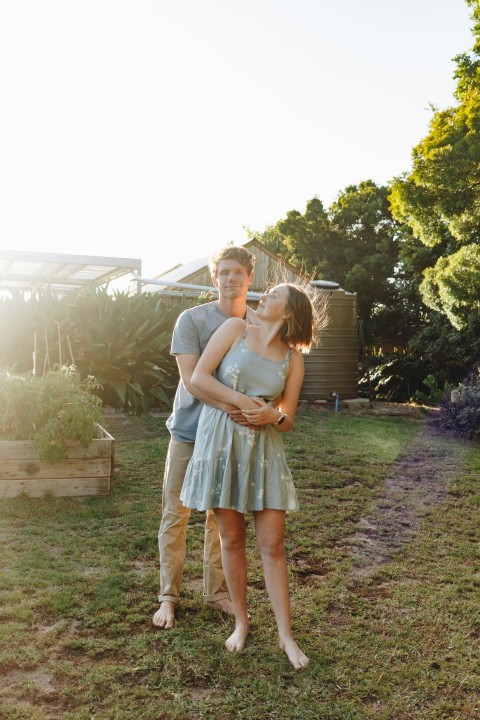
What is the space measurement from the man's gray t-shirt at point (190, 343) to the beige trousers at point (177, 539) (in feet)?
0.26

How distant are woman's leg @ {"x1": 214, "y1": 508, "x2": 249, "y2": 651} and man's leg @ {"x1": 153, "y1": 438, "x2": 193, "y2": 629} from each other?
0.38 metres

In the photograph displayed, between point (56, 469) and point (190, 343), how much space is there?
2409mm

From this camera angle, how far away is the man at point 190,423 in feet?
9.83

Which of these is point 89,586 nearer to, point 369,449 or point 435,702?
point 435,702

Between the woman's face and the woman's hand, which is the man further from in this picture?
the woman's hand

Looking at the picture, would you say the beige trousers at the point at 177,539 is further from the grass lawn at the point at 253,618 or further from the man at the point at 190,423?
the grass lawn at the point at 253,618

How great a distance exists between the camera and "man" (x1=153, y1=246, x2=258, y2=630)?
300 centimetres

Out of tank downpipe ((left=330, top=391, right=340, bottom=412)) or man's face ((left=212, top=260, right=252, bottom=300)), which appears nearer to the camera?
man's face ((left=212, top=260, right=252, bottom=300))

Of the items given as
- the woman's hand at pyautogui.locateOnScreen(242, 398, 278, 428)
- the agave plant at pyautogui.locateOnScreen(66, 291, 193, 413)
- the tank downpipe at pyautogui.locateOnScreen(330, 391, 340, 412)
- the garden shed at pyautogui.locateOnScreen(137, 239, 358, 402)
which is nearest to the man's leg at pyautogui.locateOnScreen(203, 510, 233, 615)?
the woman's hand at pyautogui.locateOnScreen(242, 398, 278, 428)

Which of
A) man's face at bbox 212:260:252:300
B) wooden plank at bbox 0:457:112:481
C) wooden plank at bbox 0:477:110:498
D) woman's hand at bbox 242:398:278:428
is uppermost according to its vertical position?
man's face at bbox 212:260:252:300

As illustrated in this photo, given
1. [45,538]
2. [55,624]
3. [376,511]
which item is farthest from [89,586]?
[376,511]

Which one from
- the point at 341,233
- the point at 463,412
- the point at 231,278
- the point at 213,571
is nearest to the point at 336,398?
Result: the point at 463,412

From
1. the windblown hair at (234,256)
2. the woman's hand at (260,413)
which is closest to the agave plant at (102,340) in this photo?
the windblown hair at (234,256)

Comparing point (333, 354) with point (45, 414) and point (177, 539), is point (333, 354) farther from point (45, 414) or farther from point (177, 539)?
point (177, 539)
